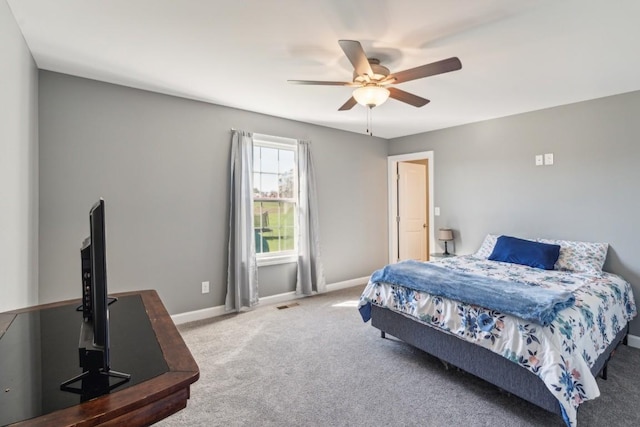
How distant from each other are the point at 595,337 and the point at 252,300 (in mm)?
3263

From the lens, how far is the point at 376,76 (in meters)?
2.37

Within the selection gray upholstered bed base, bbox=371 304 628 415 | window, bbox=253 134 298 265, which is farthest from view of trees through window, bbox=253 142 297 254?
gray upholstered bed base, bbox=371 304 628 415

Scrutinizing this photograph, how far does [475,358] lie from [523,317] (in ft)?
1.71

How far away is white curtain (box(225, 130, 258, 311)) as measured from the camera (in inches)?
149

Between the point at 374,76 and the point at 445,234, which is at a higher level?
the point at 374,76

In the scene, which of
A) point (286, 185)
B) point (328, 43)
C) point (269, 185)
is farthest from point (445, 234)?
point (328, 43)

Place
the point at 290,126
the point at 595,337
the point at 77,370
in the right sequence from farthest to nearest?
the point at 290,126 < the point at 595,337 < the point at 77,370

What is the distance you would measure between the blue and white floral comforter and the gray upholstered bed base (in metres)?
0.09

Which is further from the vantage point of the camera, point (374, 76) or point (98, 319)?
point (374, 76)

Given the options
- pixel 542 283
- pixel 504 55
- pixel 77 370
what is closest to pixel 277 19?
pixel 504 55

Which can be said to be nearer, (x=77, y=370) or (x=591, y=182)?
(x=77, y=370)

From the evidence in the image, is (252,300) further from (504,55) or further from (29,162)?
(504,55)

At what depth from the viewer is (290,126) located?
4398 millimetres

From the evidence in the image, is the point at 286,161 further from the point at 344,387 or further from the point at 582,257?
the point at 582,257
